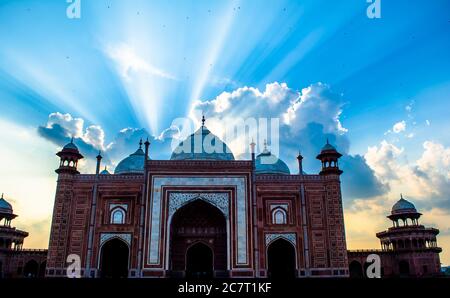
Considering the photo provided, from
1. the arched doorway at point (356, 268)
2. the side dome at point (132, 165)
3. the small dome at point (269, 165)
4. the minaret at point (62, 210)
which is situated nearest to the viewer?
the minaret at point (62, 210)

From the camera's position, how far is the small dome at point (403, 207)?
25.4 meters

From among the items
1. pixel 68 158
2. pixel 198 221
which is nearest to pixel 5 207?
pixel 68 158

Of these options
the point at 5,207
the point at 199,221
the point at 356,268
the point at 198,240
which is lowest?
the point at 356,268

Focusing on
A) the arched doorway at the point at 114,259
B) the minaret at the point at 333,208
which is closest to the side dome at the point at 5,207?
the arched doorway at the point at 114,259

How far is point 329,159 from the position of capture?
20.6 m

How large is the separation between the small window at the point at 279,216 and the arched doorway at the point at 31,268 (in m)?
13.9

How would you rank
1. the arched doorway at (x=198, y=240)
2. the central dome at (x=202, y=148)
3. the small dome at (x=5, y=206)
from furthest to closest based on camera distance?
the small dome at (x=5, y=206)
the central dome at (x=202, y=148)
the arched doorway at (x=198, y=240)

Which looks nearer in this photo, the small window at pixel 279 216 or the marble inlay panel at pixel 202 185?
the marble inlay panel at pixel 202 185

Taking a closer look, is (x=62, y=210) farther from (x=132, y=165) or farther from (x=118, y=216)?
(x=132, y=165)

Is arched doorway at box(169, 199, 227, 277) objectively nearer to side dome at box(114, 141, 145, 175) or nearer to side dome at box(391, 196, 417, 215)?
side dome at box(114, 141, 145, 175)

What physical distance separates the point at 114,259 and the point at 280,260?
327 inches

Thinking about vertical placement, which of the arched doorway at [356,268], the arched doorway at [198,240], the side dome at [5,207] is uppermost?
the side dome at [5,207]

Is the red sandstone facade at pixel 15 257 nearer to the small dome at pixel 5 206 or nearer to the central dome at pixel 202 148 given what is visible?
the small dome at pixel 5 206

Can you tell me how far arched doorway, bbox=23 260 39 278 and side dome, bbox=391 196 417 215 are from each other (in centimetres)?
2175
